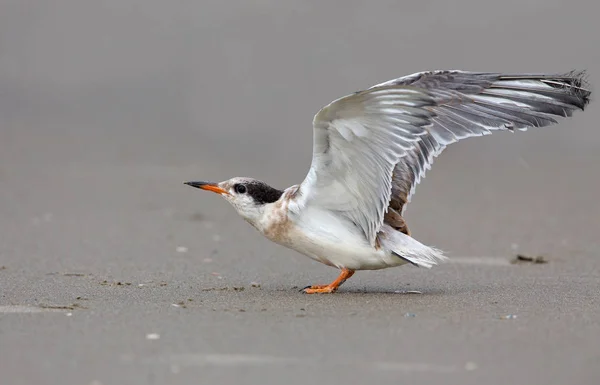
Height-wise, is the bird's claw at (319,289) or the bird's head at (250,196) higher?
the bird's head at (250,196)

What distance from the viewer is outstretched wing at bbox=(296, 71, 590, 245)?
6.30m

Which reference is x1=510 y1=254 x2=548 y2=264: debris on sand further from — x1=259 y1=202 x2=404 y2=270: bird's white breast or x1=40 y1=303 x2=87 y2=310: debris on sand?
x1=40 y1=303 x2=87 y2=310: debris on sand

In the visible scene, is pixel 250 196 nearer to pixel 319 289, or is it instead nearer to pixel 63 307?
pixel 319 289

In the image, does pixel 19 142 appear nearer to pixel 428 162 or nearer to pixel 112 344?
pixel 428 162

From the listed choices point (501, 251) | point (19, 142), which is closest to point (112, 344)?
point (501, 251)

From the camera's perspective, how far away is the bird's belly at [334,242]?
6.76m

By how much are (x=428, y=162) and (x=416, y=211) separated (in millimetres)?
3855

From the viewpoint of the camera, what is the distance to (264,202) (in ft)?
22.7

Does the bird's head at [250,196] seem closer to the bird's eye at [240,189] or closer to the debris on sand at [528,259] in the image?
the bird's eye at [240,189]

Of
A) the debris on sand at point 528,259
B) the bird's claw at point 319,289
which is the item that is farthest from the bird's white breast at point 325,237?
the debris on sand at point 528,259

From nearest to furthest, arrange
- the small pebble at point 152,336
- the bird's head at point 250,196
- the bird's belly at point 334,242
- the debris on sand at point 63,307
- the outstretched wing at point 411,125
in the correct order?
the small pebble at point 152,336 → the debris on sand at point 63,307 → the outstretched wing at point 411,125 → the bird's belly at point 334,242 → the bird's head at point 250,196

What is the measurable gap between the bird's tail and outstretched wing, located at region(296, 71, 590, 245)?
130 millimetres

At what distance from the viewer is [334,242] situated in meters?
6.77

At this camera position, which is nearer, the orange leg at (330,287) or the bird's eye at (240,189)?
the orange leg at (330,287)
